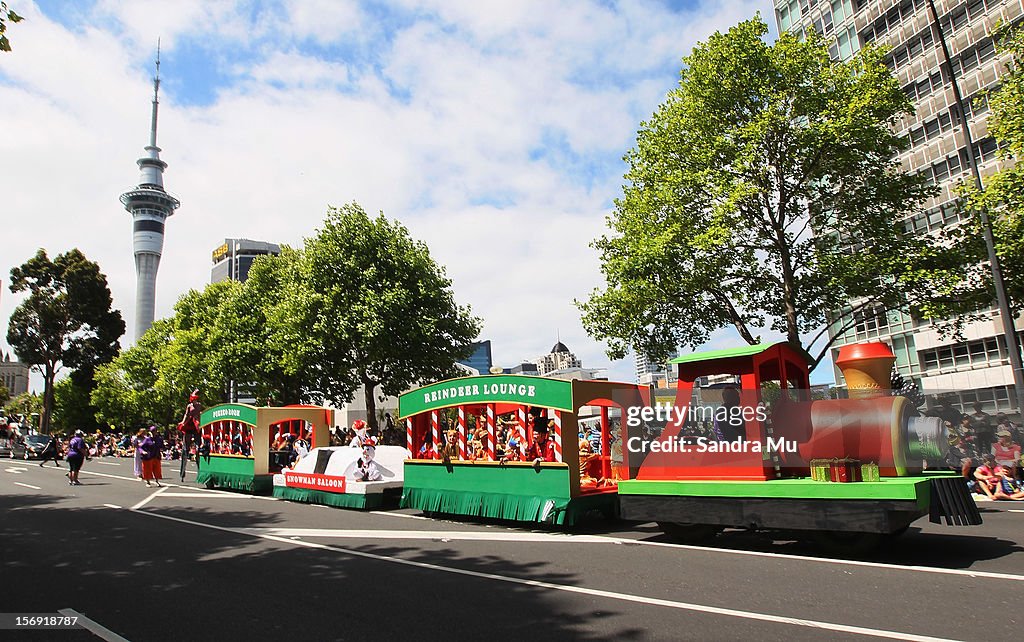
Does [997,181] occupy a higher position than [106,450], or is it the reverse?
[997,181]

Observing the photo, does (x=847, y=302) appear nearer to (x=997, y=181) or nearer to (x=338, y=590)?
(x=997, y=181)

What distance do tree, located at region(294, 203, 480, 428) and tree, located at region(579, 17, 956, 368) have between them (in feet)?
32.0

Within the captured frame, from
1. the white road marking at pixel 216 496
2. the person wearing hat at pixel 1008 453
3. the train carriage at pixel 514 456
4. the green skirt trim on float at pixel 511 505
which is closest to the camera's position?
the green skirt trim on float at pixel 511 505

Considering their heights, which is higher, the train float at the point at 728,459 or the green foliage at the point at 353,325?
the green foliage at the point at 353,325

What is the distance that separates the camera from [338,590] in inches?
270

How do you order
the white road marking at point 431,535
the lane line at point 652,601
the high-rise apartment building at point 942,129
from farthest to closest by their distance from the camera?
the high-rise apartment building at point 942,129 → the white road marking at point 431,535 → the lane line at point 652,601

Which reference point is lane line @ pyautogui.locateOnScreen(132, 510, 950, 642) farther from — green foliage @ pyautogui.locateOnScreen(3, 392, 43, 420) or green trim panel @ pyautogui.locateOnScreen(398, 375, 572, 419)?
green foliage @ pyautogui.locateOnScreen(3, 392, 43, 420)

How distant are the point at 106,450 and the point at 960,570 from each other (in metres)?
51.7

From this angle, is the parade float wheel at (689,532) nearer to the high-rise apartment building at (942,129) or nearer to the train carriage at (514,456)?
the train carriage at (514,456)

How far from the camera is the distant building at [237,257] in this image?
139m

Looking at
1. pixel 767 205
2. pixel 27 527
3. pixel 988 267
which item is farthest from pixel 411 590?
pixel 988 267

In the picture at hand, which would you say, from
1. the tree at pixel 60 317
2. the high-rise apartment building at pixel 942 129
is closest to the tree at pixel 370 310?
the high-rise apartment building at pixel 942 129

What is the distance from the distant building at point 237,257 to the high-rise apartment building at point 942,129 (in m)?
121

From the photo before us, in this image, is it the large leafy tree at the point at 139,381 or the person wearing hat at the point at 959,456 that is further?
the large leafy tree at the point at 139,381
